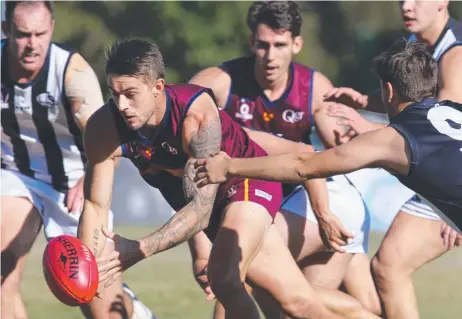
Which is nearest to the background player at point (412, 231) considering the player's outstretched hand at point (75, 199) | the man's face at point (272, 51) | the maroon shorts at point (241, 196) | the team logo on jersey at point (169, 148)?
the man's face at point (272, 51)

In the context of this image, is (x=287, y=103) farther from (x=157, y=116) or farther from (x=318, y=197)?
(x=157, y=116)

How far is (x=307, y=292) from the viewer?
22.3 ft

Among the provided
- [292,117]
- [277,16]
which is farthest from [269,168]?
[277,16]

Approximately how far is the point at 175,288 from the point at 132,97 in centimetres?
478

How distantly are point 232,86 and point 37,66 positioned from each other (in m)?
1.39

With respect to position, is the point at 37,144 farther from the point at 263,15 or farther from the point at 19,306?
the point at 263,15

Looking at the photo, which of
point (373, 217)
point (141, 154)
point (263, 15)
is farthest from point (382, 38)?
point (141, 154)

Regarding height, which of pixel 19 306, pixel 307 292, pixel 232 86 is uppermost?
pixel 232 86

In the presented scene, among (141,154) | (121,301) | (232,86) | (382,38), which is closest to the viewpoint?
(141,154)

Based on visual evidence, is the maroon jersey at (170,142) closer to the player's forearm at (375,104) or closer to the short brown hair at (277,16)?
the player's forearm at (375,104)

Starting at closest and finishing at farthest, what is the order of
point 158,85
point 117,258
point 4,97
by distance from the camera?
point 117,258 → point 158,85 → point 4,97

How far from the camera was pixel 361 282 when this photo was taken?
8.39m

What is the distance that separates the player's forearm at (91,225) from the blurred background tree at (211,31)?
1586 centimetres

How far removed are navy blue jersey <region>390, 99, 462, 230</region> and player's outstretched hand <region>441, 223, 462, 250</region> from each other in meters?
1.64
